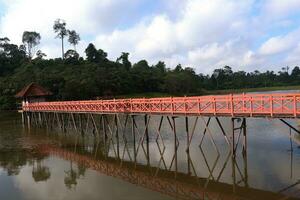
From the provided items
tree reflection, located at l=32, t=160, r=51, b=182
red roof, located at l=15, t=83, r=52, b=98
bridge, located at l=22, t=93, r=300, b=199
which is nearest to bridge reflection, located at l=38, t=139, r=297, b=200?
bridge, located at l=22, t=93, r=300, b=199

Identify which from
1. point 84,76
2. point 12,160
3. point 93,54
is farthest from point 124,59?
point 12,160

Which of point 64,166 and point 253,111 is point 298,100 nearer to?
point 253,111

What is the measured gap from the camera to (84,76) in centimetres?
8156

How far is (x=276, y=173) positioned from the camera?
18859 millimetres

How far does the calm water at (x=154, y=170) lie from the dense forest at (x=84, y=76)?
140 ft

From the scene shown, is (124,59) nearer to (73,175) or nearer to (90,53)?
(90,53)

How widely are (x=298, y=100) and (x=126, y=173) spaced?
31.2ft

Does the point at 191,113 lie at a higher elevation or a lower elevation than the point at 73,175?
higher

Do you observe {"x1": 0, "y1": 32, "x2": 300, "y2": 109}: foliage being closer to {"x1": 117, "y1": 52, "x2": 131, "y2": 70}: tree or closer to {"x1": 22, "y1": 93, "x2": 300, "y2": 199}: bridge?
{"x1": 117, "y1": 52, "x2": 131, "y2": 70}: tree

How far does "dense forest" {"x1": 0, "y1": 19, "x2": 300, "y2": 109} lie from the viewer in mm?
73750

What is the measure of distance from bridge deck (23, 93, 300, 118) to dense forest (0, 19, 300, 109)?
4145cm

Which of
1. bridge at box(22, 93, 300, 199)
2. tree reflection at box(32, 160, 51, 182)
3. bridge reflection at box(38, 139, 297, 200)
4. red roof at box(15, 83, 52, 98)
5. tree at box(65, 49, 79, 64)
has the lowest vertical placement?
tree reflection at box(32, 160, 51, 182)

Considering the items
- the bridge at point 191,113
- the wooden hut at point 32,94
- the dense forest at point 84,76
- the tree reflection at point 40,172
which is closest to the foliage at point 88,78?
the dense forest at point 84,76

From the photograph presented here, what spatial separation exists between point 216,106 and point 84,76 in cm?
6103
